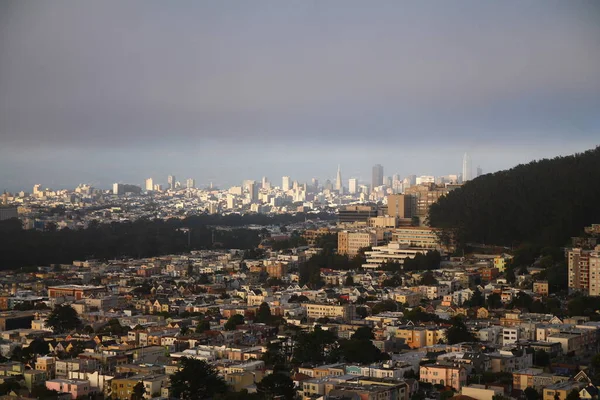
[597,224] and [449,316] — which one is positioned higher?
[597,224]

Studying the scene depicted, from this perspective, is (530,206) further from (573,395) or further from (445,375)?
(573,395)

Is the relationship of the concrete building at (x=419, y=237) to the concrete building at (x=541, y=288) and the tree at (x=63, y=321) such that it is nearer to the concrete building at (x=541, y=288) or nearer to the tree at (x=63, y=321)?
the concrete building at (x=541, y=288)

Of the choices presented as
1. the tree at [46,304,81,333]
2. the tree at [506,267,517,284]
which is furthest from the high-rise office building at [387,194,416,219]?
the tree at [46,304,81,333]

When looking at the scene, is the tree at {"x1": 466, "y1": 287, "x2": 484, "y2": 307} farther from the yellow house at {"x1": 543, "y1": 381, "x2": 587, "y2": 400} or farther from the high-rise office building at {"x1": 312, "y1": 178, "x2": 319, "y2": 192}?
the high-rise office building at {"x1": 312, "y1": 178, "x2": 319, "y2": 192}

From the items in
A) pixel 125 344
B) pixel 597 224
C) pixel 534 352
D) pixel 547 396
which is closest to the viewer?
pixel 547 396

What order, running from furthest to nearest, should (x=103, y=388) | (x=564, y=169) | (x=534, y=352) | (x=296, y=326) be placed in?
1. (x=564, y=169)
2. (x=296, y=326)
3. (x=534, y=352)
4. (x=103, y=388)

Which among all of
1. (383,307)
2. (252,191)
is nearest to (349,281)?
(383,307)

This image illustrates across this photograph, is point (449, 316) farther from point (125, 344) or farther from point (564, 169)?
point (564, 169)

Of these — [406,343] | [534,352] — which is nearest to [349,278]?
[406,343]
